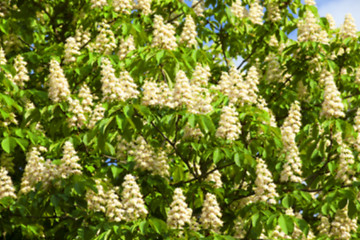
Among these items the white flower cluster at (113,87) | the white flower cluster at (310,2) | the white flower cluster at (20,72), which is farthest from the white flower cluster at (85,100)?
the white flower cluster at (310,2)

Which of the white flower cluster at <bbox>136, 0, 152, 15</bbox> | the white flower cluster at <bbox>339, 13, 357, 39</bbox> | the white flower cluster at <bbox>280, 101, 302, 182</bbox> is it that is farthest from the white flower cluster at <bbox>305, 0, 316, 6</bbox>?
the white flower cluster at <bbox>280, 101, 302, 182</bbox>

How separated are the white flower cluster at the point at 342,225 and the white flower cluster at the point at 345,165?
53 centimetres

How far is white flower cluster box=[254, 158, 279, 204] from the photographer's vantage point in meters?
6.05

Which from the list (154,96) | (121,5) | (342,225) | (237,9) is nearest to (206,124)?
(154,96)

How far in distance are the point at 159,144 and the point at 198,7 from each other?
381cm

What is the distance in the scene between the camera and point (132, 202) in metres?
5.31

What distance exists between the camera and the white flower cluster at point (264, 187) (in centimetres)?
605

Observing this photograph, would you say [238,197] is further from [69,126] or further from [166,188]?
[69,126]

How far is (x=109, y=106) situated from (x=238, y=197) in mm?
2146

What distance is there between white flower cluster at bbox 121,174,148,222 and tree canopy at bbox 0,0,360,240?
0.03ft

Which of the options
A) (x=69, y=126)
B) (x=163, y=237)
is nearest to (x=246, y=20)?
(x=69, y=126)

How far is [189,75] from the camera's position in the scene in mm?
6961

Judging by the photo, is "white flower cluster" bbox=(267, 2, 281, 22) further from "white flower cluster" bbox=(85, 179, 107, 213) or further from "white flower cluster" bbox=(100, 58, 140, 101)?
"white flower cluster" bbox=(85, 179, 107, 213)

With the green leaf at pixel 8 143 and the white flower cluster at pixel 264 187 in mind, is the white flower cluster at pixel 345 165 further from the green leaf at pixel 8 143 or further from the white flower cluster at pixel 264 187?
the green leaf at pixel 8 143
